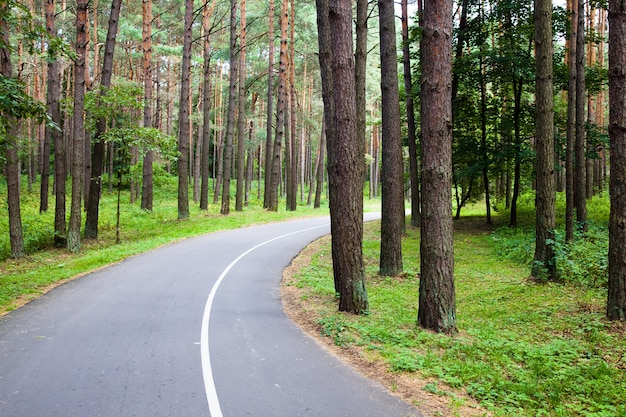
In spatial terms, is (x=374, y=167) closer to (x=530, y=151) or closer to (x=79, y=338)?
(x=530, y=151)

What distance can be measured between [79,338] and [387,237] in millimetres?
7882

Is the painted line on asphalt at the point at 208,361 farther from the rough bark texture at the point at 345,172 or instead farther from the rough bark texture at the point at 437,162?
the rough bark texture at the point at 437,162

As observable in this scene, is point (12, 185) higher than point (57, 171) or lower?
lower

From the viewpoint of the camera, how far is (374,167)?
5775 cm

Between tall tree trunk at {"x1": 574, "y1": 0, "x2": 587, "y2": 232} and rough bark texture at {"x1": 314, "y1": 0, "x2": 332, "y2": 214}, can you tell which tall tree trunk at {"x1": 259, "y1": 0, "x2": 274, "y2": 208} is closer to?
tall tree trunk at {"x1": 574, "y1": 0, "x2": 587, "y2": 232}

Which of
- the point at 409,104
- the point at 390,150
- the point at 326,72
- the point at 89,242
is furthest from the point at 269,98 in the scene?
Result: the point at 326,72

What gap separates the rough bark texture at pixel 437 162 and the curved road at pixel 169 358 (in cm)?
211

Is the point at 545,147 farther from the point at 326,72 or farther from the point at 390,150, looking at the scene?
the point at 326,72

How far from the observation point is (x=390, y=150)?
11.9 m

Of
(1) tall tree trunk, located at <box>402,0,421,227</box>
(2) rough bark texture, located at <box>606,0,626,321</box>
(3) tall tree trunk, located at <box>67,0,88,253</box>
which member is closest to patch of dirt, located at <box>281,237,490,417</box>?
(2) rough bark texture, located at <box>606,0,626,321</box>

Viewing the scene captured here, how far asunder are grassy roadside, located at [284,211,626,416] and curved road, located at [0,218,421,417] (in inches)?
21.4

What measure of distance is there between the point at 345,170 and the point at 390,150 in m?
3.84

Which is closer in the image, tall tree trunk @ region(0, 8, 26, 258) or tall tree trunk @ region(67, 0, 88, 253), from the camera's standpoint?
tall tree trunk @ region(0, 8, 26, 258)

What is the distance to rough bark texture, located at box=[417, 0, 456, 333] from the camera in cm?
692
